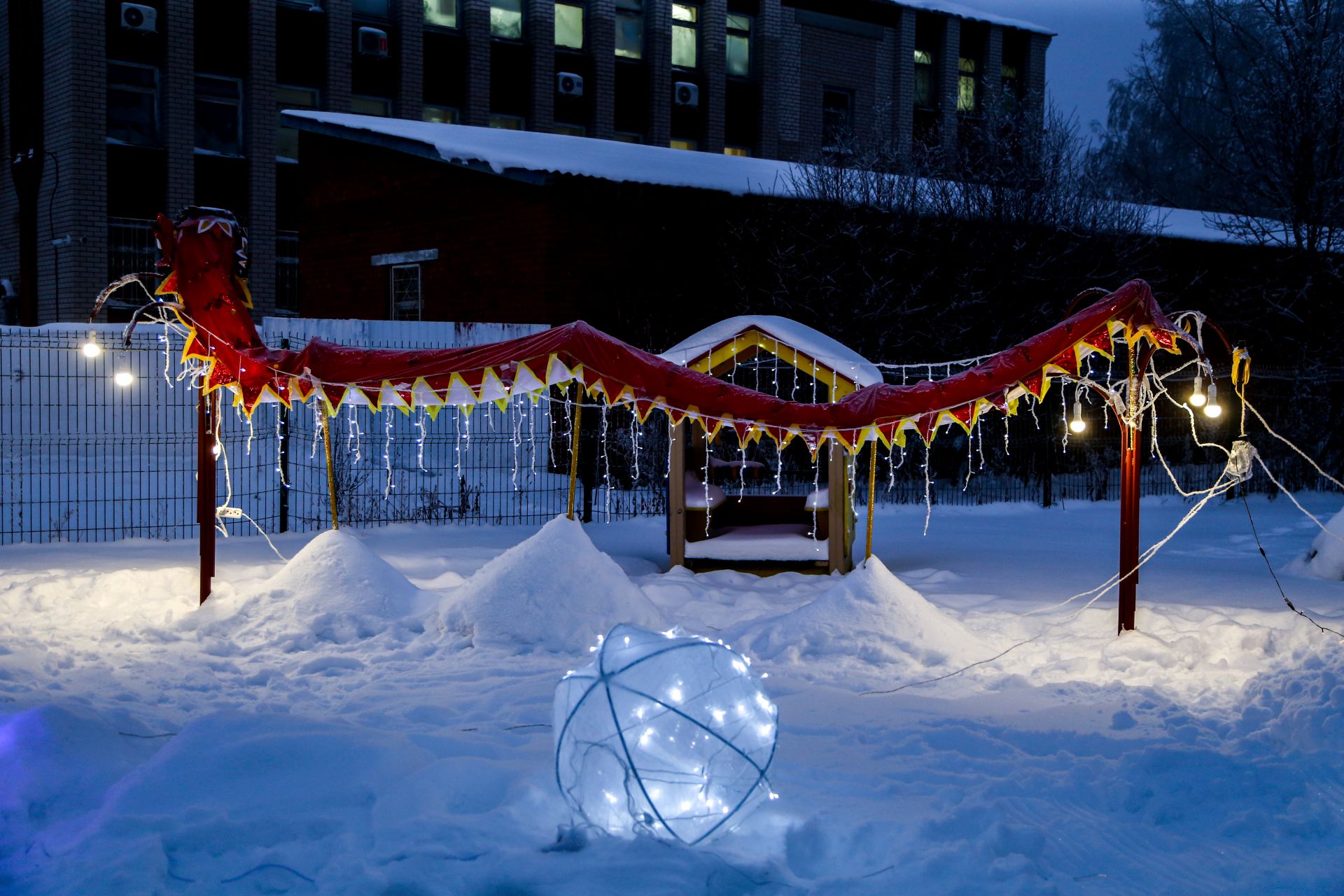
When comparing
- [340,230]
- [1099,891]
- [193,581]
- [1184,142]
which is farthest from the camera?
[1184,142]

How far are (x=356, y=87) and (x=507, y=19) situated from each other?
14.7 feet

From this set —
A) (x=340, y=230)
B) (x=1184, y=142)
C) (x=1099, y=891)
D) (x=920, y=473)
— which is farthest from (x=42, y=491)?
(x=1184, y=142)

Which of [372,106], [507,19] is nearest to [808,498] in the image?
[372,106]

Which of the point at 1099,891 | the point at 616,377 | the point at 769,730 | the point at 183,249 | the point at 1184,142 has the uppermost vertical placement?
the point at 1184,142

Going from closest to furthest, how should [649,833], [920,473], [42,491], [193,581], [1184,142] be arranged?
[649,833]
[193,581]
[42,491]
[920,473]
[1184,142]

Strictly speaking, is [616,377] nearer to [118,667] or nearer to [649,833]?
[118,667]

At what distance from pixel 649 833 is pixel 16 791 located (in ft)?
8.62

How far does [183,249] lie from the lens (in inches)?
336

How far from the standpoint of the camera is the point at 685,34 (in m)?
31.3

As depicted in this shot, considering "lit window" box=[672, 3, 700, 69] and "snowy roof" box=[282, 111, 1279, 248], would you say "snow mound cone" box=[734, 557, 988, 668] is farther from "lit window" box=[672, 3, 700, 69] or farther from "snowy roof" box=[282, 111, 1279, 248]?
"lit window" box=[672, 3, 700, 69]

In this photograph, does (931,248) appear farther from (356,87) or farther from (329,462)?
(356,87)

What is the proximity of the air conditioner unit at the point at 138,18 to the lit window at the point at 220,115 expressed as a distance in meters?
1.44

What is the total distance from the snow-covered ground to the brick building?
16623mm

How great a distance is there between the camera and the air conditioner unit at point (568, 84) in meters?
29.6
